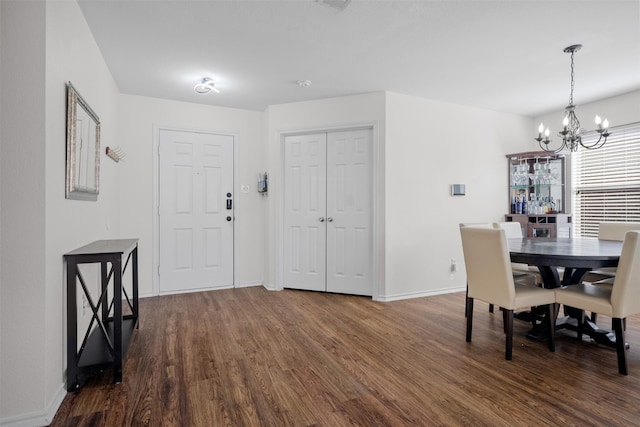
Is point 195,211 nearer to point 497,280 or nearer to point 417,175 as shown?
point 417,175

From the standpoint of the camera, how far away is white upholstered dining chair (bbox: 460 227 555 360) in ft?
7.61

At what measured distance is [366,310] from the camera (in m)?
3.47

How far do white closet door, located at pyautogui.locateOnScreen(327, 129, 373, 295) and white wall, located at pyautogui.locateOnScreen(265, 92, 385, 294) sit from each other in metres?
0.14

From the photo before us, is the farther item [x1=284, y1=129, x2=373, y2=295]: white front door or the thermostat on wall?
the thermostat on wall

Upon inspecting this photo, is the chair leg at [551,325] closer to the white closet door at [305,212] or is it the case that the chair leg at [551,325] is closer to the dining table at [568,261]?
the dining table at [568,261]

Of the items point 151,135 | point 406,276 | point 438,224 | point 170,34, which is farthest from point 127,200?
point 438,224

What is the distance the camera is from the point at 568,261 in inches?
89.4

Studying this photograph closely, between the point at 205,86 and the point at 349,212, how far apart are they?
213 cm

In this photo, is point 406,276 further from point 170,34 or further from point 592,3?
point 170,34

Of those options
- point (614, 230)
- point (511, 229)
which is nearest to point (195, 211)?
point (511, 229)

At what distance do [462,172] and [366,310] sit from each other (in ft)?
7.50

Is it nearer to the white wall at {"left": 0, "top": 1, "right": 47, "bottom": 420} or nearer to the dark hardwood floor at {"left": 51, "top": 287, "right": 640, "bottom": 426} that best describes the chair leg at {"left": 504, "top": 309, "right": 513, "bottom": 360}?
the dark hardwood floor at {"left": 51, "top": 287, "right": 640, "bottom": 426}

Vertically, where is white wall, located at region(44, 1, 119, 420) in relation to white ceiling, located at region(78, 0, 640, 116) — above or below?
below

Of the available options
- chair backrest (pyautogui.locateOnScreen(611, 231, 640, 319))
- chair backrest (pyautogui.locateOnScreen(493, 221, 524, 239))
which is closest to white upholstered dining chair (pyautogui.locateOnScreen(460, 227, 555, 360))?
chair backrest (pyautogui.locateOnScreen(611, 231, 640, 319))
